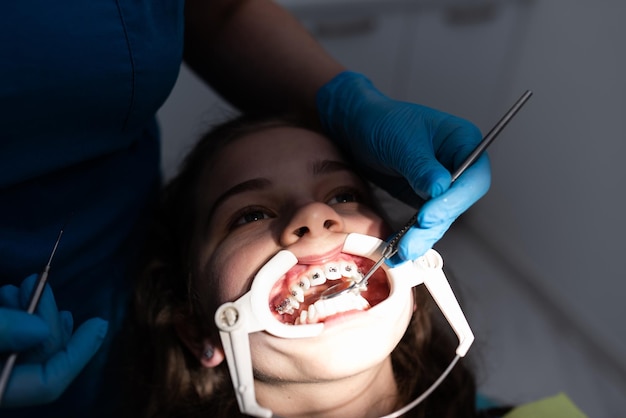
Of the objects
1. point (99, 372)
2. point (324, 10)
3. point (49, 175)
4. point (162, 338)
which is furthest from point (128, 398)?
point (324, 10)

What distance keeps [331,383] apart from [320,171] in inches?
Result: 13.7

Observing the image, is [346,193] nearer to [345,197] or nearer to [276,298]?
[345,197]

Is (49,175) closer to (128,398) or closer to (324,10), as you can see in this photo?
(128,398)

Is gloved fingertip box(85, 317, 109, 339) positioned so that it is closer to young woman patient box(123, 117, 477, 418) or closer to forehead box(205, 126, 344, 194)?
young woman patient box(123, 117, 477, 418)

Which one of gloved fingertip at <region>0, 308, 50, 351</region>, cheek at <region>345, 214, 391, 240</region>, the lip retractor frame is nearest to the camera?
gloved fingertip at <region>0, 308, 50, 351</region>

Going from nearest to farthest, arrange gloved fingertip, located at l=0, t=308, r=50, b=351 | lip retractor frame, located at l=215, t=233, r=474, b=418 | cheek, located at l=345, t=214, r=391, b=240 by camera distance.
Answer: gloved fingertip, located at l=0, t=308, r=50, b=351, lip retractor frame, located at l=215, t=233, r=474, b=418, cheek, located at l=345, t=214, r=391, b=240

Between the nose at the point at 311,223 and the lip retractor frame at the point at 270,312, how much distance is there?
29 mm

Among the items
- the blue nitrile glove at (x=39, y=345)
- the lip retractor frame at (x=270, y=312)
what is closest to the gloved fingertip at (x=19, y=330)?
the blue nitrile glove at (x=39, y=345)

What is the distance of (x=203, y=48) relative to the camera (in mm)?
1344

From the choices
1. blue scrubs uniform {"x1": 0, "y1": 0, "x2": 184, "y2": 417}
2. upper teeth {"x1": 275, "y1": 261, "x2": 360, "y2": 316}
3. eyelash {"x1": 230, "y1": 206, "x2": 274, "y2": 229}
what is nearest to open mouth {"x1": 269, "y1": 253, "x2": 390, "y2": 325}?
upper teeth {"x1": 275, "y1": 261, "x2": 360, "y2": 316}

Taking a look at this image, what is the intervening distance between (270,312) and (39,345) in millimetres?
303

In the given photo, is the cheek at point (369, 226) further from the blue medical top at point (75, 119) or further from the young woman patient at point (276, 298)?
the blue medical top at point (75, 119)

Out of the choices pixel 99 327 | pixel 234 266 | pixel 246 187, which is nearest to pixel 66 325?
pixel 99 327

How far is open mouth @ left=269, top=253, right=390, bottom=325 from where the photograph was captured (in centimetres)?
92
